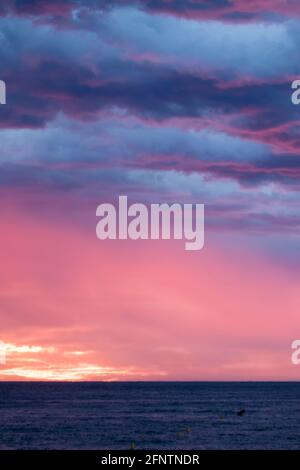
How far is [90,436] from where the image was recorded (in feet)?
323

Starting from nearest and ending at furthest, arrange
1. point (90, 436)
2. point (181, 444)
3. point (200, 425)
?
point (181, 444) < point (90, 436) < point (200, 425)

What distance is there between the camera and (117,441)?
9481 centimetres

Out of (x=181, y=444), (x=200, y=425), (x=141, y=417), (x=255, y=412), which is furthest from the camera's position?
(x=255, y=412)
